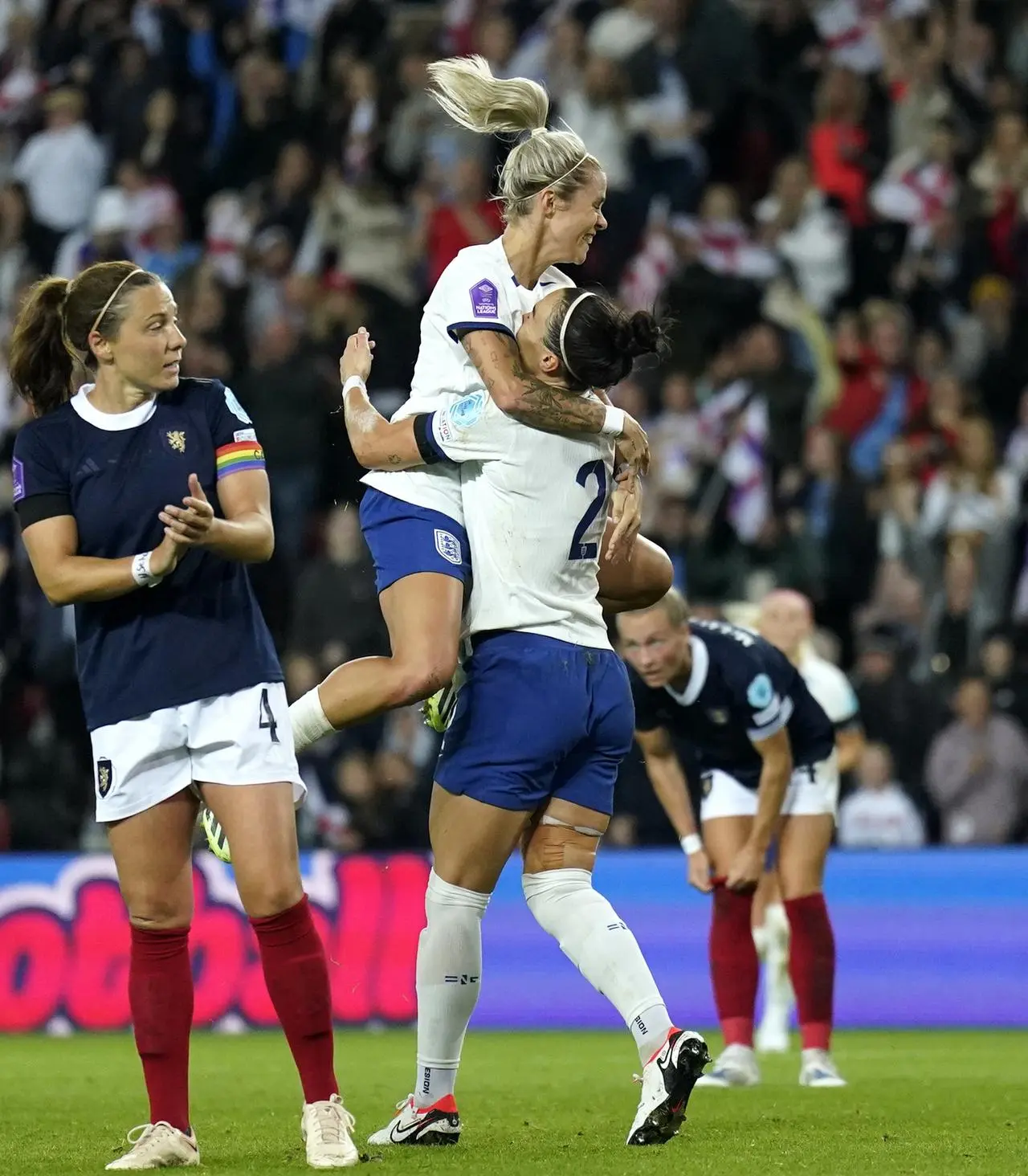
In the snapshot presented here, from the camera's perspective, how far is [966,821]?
41.7 ft

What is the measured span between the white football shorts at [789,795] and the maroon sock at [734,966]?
14.1 inches

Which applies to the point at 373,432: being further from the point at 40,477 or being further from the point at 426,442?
the point at 40,477

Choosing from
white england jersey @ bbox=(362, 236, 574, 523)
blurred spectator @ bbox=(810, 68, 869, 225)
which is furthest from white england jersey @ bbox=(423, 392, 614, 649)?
blurred spectator @ bbox=(810, 68, 869, 225)

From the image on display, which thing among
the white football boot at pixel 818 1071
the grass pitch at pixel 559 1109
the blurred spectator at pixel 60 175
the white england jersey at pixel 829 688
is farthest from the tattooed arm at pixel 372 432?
the blurred spectator at pixel 60 175

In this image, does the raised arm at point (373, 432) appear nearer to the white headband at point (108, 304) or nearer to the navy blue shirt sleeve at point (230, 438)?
the navy blue shirt sleeve at point (230, 438)

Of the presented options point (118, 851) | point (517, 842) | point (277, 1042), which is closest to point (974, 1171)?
point (517, 842)

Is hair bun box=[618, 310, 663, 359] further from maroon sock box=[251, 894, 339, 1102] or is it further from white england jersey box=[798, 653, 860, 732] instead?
white england jersey box=[798, 653, 860, 732]

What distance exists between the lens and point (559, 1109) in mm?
7262

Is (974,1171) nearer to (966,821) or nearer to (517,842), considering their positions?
(517,842)

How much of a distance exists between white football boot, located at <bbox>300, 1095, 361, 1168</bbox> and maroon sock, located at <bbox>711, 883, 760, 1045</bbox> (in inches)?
130

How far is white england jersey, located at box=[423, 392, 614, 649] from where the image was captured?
5.87m

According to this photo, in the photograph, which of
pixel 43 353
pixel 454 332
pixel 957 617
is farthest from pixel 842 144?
pixel 43 353

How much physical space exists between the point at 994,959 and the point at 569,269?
5789 mm

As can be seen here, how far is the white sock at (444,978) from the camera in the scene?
588cm
